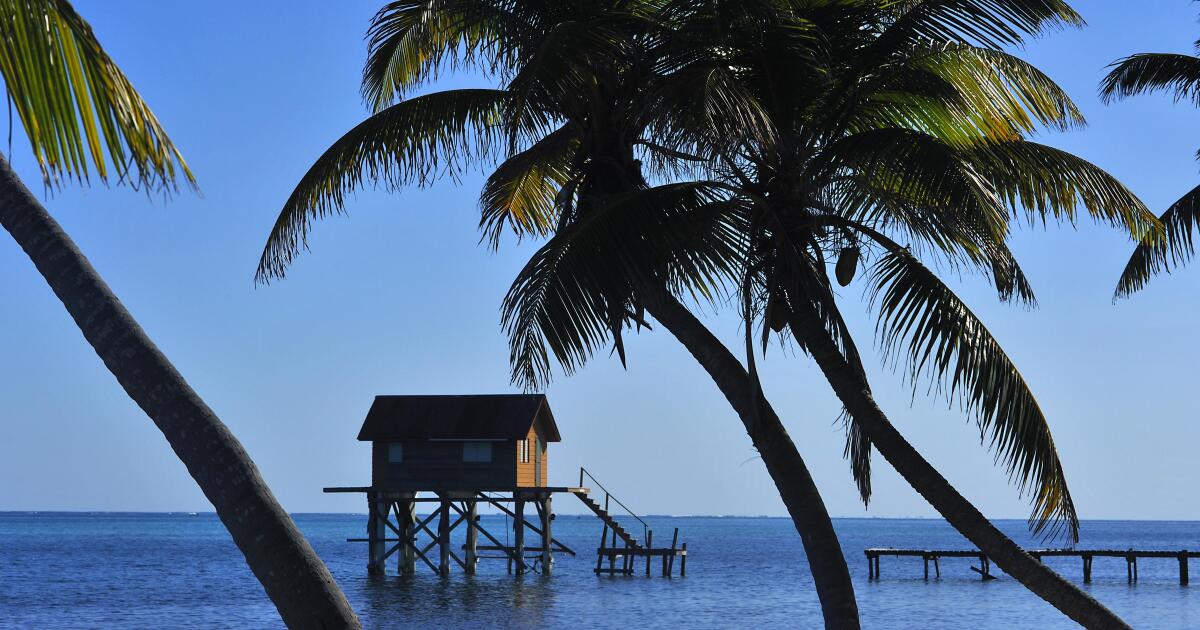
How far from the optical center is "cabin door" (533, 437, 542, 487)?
45.0m

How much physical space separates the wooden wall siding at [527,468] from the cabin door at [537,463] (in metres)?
0.24

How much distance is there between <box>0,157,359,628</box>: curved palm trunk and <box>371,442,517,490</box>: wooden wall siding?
127 ft

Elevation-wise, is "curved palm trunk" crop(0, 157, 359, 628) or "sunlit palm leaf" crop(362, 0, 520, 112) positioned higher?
"sunlit palm leaf" crop(362, 0, 520, 112)

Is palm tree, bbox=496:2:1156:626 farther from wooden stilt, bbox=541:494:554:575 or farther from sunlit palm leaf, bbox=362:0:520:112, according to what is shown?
wooden stilt, bbox=541:494:554:575

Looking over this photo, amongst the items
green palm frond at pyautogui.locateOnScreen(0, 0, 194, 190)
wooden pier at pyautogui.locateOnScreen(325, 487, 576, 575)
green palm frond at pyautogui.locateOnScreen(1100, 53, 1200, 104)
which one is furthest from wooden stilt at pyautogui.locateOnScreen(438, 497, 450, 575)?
green palm frond at pyautogui.locateOnScreen(0, 0, 194, 190)

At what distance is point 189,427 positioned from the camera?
4238 millimetres

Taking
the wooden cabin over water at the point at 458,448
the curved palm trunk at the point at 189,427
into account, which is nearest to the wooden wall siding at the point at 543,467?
the wooden cabin over water at the point at 458,448

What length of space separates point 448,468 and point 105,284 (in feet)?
128

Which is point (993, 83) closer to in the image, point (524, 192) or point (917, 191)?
point (917, 191)

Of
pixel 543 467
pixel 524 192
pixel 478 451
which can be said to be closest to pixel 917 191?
pixel 524 192

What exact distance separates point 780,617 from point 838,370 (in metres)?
31.2

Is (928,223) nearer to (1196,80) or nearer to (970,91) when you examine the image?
(970,91)

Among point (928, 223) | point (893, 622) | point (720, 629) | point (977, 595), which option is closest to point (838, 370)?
point (928, 223)

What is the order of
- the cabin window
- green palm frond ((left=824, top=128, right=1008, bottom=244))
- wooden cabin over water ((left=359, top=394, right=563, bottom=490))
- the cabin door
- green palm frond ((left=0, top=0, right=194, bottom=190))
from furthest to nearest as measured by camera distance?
the cabin door → the cabin window → wooden cabin over water ((left=359, top=394, right=563, bottom=490)) → green palm frond ((left=824, top=128, right=1008, bottom=244)) → green palm frond ((left=0, top=0, right=194, bottom=190))
